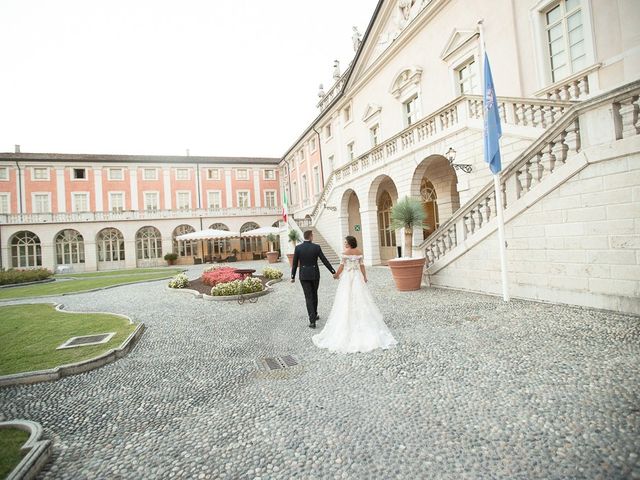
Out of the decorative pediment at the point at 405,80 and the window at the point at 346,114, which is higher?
the window at the point at 346,114

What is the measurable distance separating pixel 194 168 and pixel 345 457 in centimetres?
3649

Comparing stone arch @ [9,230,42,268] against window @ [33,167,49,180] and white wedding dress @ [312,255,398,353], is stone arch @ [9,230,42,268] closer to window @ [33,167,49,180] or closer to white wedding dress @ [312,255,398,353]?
window @ [33,167,49,180]

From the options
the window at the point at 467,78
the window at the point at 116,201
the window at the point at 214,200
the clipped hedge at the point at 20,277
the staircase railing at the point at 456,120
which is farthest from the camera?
the window at the point at 214,200

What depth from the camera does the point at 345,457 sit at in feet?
7.93

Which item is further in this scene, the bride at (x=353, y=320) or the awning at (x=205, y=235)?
the awning at (x=205, y=235)

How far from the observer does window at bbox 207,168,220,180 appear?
35.3 metres

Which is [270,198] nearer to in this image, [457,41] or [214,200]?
[214,200]

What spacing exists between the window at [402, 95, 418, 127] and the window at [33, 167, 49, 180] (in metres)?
34.0

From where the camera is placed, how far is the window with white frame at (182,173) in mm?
34184

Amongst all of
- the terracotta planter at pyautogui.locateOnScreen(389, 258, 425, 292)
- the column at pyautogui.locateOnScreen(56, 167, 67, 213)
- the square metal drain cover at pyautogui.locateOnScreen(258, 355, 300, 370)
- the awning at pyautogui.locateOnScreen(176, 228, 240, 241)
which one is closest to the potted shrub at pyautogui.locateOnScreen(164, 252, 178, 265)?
the awning at pyautogui.locateOnScreen(176, 228, 240, 241)

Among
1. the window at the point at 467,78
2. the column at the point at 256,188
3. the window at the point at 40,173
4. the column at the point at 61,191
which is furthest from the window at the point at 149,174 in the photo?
the window at the point at 467,78

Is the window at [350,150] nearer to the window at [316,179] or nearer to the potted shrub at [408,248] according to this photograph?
the window at [316,179]

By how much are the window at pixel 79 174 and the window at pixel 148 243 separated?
24.4 feet

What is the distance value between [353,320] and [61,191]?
121ft
